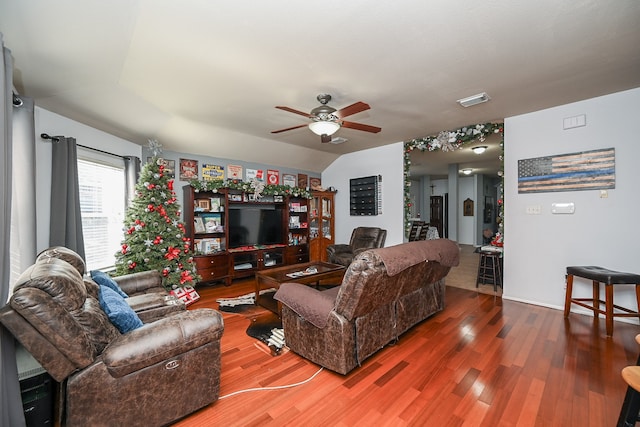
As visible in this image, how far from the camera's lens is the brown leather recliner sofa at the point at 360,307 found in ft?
6.48

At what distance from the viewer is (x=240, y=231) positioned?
5.16 m

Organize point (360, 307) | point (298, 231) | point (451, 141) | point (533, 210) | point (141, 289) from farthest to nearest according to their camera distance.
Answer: point (298, 231) → point (451, 141) → point (533, 210) → point (141, 289) → point (360, 307)

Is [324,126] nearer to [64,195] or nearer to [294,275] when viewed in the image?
[294,275]

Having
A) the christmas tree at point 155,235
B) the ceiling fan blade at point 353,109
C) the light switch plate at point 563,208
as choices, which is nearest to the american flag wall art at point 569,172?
the light switch plate at point 563,208

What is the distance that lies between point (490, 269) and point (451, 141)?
2342 millimetres

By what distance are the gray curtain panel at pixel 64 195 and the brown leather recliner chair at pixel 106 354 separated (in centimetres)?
156

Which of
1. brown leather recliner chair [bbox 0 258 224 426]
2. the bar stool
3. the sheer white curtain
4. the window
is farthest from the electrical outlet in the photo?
the window

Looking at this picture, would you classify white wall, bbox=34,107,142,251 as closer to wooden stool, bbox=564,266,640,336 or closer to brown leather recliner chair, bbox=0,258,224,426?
brown leather recliner chair, bbox=0,258,224,426

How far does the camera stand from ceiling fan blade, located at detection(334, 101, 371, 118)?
2.54 metres

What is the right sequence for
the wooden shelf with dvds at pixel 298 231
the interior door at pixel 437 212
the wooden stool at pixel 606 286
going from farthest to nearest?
the interior door at pixel 437 212, the wooden shelf with dvds at pixel 298 231, the wooden stool at pixel 606 286

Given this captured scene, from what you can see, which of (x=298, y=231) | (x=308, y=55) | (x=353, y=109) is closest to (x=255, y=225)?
(x=298, y=231)

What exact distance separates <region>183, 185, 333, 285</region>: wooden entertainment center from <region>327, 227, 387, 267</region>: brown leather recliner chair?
3.39 ft

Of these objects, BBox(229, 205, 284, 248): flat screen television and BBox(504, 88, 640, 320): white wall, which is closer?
BBox(504, 88, 640, 320): white wall

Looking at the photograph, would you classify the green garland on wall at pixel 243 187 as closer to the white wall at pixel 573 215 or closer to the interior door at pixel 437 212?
the white wall at pixel 573 215
